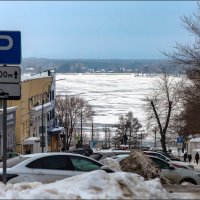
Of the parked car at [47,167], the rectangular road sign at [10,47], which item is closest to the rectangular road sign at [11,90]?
the rectangular road sign at [10,47]

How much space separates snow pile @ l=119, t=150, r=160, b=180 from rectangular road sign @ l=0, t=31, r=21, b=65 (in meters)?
8.39

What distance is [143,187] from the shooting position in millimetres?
7664

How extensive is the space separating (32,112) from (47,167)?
58550 mm

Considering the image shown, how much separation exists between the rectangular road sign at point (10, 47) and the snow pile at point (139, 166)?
839cm

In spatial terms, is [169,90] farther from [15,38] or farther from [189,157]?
[15,38]

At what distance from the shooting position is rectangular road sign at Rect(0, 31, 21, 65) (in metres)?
10.2

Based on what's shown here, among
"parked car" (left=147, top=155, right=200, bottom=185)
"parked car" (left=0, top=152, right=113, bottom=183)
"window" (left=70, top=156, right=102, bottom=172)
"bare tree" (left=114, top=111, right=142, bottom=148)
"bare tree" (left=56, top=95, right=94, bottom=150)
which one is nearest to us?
"parked car" (left=0, top=152, right=113, bottom=183)

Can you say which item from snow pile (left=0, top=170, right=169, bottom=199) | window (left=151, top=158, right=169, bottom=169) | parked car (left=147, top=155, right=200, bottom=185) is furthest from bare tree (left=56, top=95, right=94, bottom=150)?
snow pile (left=0, top=170, right=169, bottom=199)

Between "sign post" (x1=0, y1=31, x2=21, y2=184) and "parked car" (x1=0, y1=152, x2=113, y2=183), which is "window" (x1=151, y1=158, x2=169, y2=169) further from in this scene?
"sign post" (x1=0, y1=31, x2=21, y2=184)

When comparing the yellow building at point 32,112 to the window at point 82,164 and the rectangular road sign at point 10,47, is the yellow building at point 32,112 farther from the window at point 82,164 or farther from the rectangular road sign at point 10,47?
the rectangular road sign at point 10,47

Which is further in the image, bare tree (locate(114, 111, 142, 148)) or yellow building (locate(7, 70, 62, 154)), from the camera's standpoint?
bare tree (locate(114, 111, 142, 148))

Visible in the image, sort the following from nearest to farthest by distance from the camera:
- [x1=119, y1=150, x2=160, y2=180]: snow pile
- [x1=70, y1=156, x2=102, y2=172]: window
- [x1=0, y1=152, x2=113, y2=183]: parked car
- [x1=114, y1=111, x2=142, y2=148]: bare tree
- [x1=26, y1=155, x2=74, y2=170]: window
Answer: [x1=0, y1=152, x2=113, y2=183]: parked car → [x1=26, y1=155, x2=74, y2=170]: window → [x1=70, y1=156, x2=102, y2=172]: window → [x1=119, y1=150, x2=160, y2=180]: snow pile → [x1=114, y1=111, x2=142, y2=148]: bare tree

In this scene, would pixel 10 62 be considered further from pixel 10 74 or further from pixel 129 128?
pixel 129 128

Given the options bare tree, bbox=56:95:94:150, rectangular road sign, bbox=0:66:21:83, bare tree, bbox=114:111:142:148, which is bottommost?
bare tree, bbox=114:111:142:148
